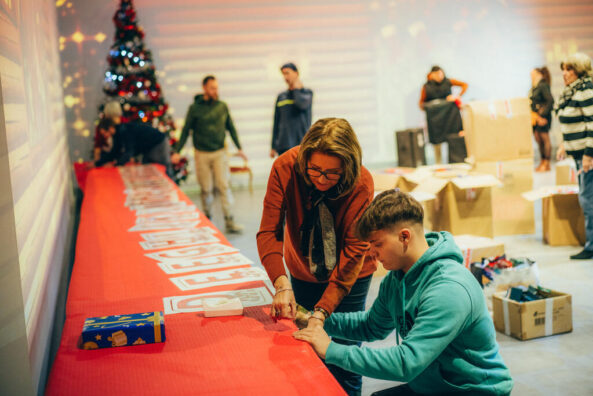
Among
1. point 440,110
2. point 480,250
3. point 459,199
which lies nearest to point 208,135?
point 459,199

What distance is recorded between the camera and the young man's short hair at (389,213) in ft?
5.48

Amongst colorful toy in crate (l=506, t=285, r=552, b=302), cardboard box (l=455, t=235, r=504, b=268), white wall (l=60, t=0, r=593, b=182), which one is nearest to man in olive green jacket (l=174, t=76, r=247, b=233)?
cardboard box (l=455, t=235, r=504, b=268)

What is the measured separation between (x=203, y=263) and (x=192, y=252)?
0.74ft

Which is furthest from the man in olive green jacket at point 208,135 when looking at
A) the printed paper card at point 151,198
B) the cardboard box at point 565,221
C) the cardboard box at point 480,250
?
the cardboard box at point 565,221

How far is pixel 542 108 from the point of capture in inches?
365

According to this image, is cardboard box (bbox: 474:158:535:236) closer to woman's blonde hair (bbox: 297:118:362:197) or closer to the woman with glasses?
the woman with glasses

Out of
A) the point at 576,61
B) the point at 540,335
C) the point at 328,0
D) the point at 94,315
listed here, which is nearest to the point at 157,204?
the point at 94,315

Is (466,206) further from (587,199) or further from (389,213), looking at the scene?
(389,213)

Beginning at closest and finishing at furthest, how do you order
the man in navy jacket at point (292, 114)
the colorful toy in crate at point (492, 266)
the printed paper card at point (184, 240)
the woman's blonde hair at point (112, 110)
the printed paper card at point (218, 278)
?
the printed paper card at point (218, 278), the printed paper card at point (184, 240), the colorful toy in crate at point (492, 266), the man in navy jacket at point (292, 114), the woman's blonde hair at point (112, 110)

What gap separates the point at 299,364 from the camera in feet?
5.32

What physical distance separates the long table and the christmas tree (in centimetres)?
539

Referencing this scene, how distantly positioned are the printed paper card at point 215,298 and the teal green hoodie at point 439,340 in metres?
0.54

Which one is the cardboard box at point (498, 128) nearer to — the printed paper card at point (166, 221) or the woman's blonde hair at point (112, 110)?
the printed paper card at point (166, 221)

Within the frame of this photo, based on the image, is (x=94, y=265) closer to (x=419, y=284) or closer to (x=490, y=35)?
(x=419, y=284)
